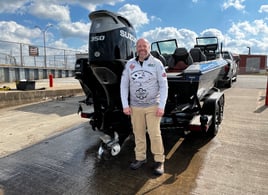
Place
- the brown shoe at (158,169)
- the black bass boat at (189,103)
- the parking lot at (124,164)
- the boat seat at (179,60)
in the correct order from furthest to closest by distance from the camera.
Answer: the boat seat at (179,60), the black bass boat at (189,103), the brown shoe at (158,169), the parking lot at (124,164)

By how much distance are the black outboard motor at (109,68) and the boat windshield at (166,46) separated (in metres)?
2.70

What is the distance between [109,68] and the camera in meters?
2.94

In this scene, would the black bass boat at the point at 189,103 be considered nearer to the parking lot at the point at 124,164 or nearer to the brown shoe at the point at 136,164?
the parking lot at the point at 124,164

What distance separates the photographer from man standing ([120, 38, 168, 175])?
109 inches

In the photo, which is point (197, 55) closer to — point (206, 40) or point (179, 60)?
point (179, 60)

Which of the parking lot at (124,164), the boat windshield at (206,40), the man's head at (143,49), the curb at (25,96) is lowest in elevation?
the parking lot at (124,164)

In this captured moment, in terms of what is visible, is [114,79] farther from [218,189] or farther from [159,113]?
[218,189]

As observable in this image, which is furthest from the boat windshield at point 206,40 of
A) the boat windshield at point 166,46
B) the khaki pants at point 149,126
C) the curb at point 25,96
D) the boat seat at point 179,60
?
the curb at point 25,96

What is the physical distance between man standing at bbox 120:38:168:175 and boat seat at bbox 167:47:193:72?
2.66 meters

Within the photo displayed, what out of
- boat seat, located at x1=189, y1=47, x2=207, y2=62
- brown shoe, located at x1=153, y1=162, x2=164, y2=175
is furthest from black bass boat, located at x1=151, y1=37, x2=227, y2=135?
boat seat, located at x1=189, y1=47, x2=207, y2=62

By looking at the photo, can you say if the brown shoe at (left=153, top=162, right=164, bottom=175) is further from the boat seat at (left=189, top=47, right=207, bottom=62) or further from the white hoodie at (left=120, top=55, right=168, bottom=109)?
the boat seat at (left=189, top=47, right=207, bottom=62)

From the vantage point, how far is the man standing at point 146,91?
2.78 metres

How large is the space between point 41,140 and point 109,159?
1.60m

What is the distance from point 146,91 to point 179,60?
2.92 metres
